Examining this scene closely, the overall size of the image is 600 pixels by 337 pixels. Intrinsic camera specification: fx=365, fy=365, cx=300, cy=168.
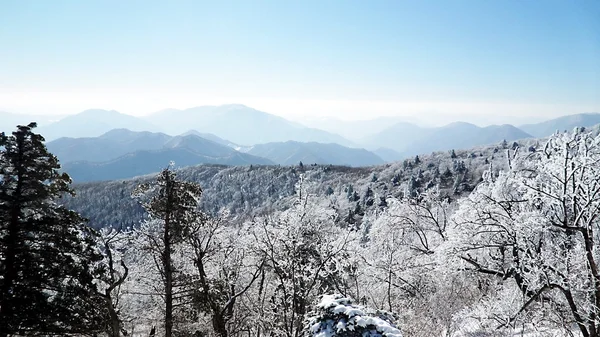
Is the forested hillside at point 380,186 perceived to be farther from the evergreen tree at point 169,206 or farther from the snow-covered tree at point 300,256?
the evergreen tree at point 169,206

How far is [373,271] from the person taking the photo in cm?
2011

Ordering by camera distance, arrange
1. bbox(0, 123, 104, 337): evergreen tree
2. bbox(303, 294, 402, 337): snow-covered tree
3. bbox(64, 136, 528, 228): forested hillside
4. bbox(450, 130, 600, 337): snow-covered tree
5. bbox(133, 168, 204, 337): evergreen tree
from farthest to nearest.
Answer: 1. bbox(64, 136, 528, 228): forested hillside
2. bbox(133, 168, 204, 337): evergreen tree
3. bbox(0, 123, 104, 337): evergreen tree
4. bbox(450, 130, 600, 337): snow-covered tree
5. bbox(303, 294, 402, 337): snow-covered tree

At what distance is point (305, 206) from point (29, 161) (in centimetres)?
1346

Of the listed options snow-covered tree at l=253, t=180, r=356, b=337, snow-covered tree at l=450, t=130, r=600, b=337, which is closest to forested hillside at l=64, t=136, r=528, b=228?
snow-covered tree at l=253, t=180, r=356, b=337

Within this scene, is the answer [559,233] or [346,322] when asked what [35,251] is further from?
[559,233]

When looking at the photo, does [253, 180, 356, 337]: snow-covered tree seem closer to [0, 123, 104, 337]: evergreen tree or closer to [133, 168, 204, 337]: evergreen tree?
[133, 168, 204, 337]: evergreen tree

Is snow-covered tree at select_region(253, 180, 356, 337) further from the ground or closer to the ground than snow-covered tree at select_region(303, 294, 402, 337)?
closer to the ground

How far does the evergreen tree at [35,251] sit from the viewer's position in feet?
32.3

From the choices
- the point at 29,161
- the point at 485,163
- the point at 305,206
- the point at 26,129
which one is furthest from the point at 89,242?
the point at 485,163

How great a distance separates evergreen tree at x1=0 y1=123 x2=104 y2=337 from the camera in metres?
9.85

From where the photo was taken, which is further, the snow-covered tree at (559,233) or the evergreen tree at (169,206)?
the evergreen tree at (169,206)

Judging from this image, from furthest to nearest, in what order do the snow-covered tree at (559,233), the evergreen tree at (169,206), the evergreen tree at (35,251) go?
the evergreen tree at (169,206), the evergreen tree at (35,251), the snow-covered tree at (559,233)

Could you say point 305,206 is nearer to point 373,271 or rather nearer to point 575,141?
point 373,271

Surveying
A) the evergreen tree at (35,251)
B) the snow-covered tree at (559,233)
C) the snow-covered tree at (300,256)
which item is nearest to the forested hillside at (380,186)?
the snow-covered tree at (300,256)
